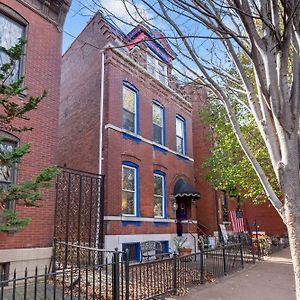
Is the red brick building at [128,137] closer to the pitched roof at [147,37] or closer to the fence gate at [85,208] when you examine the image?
the fence gate at [85,208]

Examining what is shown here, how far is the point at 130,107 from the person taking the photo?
1432 cm

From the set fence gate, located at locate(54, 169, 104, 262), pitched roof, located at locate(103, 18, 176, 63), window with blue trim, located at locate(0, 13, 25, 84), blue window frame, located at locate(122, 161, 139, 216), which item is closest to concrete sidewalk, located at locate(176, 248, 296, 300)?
fence gate, located at locate(54, 169, 104, 262)

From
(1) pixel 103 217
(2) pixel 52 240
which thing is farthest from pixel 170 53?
(1) pixel 103 217

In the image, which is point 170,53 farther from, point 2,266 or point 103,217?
point 103,217

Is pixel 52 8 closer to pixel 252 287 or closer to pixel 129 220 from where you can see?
pixel 129 220

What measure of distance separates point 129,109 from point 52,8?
5.02 m

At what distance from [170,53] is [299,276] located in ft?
14.5

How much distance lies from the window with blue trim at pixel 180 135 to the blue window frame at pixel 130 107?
3893 millimetres

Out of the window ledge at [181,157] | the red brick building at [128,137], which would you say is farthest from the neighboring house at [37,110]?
the window ledge at [181,157]

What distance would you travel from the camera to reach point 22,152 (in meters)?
5.43

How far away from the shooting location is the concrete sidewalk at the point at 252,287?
7875 millimetres

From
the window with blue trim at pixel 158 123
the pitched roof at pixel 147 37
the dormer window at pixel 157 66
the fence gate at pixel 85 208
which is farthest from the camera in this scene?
the window with blue trim at pixel 158 123

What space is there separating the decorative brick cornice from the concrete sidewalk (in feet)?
30.0

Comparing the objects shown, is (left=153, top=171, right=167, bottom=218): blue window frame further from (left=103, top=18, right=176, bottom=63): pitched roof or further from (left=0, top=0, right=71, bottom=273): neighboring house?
(left=103, top=18, right=176, bottom=63): pitched roof
